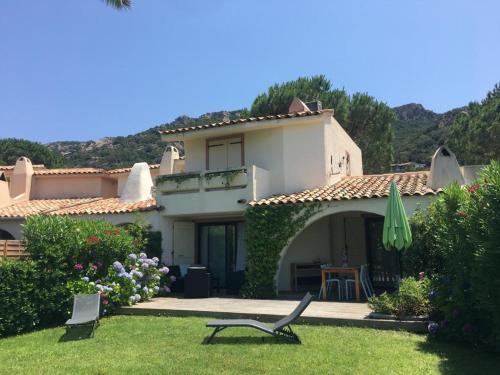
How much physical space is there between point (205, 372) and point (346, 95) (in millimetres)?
25550

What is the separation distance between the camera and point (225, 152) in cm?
1742

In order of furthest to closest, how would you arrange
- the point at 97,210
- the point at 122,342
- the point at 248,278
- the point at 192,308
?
1. the point at 97,210
2. the point at 248,278
3. the point at 192,308
4. the point at 122,342

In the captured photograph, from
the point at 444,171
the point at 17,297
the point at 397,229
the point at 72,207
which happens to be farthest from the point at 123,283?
the point at 444,171

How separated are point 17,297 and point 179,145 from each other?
1409 inches

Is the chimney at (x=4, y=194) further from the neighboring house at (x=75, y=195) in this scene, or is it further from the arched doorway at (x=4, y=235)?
the arched doorway at (x=4, y=235)

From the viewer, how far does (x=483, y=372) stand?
20.5ft

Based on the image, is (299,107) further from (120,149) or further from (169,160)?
(120,149)

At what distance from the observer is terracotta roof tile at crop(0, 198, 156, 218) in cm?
1791

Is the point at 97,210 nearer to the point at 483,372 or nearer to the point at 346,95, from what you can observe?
the point at 483,372

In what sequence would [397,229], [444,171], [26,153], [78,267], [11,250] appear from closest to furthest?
[397,229] < [11,250] < [78,267] < [444,171] < [26,153]

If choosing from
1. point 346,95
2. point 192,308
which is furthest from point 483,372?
point 346,95

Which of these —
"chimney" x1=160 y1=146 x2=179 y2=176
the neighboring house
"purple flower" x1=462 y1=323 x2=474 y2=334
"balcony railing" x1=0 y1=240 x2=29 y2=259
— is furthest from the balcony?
"purple flower" x1=462 y1=323 x2=474 y2=334

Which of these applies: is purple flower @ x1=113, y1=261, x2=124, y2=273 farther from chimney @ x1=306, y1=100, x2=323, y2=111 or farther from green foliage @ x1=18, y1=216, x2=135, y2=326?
chimney @ x1=306, y1=100, x2=323, y2=111

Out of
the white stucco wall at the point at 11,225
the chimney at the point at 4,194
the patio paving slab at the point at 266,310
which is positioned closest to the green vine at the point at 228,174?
the patio paving slab at the point at 266,310
